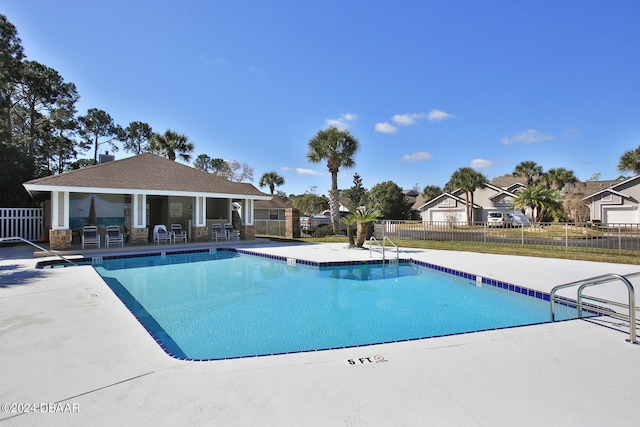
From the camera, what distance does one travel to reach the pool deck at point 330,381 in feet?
8.16

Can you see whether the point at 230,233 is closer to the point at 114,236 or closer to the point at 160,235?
the point at 160,235

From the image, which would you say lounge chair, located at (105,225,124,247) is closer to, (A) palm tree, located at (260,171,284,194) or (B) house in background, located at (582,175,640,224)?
(A) palm tree, located at (260,171,284,194)

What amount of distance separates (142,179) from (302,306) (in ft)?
40.5

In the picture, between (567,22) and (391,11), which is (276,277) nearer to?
(391,11)

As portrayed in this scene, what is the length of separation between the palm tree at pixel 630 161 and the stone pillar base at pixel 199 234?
116 feet

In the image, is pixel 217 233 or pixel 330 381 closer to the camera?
pixel 330 381

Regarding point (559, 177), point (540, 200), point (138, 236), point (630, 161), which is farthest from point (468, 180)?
point (138, 236)

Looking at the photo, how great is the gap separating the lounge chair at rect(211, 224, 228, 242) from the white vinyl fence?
8.91 metres

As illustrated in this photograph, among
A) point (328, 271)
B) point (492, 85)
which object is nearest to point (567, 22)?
point (492, 85)

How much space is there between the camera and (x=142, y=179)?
15.5m

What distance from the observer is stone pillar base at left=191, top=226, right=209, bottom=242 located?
16766mm

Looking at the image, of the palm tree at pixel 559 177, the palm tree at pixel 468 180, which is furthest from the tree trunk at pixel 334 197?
the palm tree at pixel 559 177

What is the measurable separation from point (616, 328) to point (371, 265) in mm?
7329

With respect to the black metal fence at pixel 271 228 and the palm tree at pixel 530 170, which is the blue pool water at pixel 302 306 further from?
the palm tree at pixel 530 170
